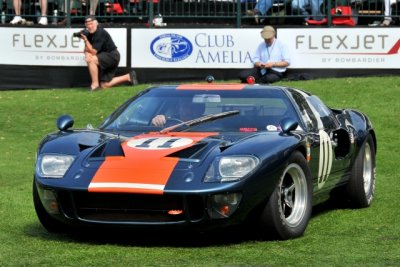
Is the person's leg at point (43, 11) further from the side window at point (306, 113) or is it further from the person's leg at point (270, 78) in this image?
the side window at point (306, 113)

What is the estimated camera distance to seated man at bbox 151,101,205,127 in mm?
8594

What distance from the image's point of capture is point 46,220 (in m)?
7.86

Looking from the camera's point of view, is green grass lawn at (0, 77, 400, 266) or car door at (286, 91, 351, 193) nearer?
green grass lawn at (0, 77, 400, 266)

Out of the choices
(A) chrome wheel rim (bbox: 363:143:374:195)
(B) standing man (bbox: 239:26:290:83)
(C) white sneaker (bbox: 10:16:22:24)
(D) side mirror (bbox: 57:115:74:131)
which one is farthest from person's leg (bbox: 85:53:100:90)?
(D) side mirror (bbox: 57:115:74:131)

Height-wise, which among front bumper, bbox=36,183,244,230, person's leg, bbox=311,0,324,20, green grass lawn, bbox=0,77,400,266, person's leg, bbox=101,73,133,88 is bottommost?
green grass lawn, bbox=0,77,400,266

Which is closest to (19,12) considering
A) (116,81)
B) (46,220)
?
(116,81)

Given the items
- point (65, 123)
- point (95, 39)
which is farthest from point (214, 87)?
point (95, 39)

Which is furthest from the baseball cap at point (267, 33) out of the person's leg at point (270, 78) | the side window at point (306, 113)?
the side window at point (306, 113)

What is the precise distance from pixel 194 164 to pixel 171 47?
41.2 feet

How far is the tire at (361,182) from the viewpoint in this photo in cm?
945

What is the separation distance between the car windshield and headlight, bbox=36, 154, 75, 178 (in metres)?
1.01

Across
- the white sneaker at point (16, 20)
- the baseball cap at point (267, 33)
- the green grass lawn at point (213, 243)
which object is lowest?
the green grass lawn at point (213, 243)

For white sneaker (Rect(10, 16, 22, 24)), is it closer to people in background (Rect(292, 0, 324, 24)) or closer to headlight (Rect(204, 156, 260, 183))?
people in background (Rect(292, 0, 324, 24))

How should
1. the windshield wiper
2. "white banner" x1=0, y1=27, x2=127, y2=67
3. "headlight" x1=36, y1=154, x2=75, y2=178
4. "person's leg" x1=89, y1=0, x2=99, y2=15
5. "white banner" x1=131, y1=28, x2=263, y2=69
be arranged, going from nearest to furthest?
"headlight" x1=36, y1=154, x2=75, y2=178 → the windshield wiper → "white banner" x1=131, y1=28, x2=263, y2=69 → "white banner" x1=0, y1=27, x2=127, y2=67 → "person's leg" x1=89, y1=0, x2=99, y2=15
